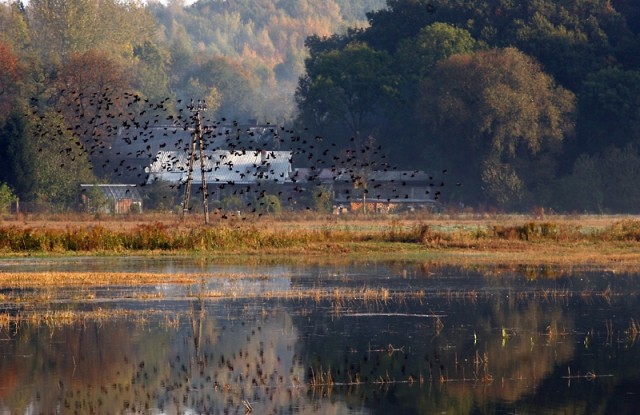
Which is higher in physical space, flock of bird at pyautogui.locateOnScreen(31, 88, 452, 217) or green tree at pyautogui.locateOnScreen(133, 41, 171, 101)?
green tree at pyautogui.locateOnScreen(133, 41, 171, 101)

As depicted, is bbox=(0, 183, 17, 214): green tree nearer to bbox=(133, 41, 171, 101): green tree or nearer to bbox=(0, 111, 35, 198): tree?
bbox=(0, 111, 35, 198): tree

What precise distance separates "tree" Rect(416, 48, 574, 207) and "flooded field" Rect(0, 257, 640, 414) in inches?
2108

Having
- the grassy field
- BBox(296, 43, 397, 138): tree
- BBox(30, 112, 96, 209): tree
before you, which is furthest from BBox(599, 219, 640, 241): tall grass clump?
BBox(296, 43, 397, 138): tree

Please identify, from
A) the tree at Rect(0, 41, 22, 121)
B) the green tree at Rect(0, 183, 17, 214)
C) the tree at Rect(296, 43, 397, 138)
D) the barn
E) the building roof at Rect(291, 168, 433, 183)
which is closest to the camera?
the green tree at Rect(0, 183, 17, 214)

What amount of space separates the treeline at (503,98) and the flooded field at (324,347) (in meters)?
54.7

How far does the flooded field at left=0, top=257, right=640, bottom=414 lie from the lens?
19.6 m

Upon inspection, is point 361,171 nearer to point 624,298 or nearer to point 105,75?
point 105,75

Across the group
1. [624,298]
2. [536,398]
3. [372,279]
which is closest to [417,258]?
[372,279]

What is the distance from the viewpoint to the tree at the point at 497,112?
9019cm

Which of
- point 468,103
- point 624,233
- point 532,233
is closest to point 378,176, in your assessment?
point 468,103

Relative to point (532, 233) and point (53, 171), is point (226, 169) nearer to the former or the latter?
point (53, 171)

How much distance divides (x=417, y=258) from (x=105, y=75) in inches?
2513

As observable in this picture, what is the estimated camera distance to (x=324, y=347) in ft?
79.9

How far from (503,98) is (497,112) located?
3.65ft
